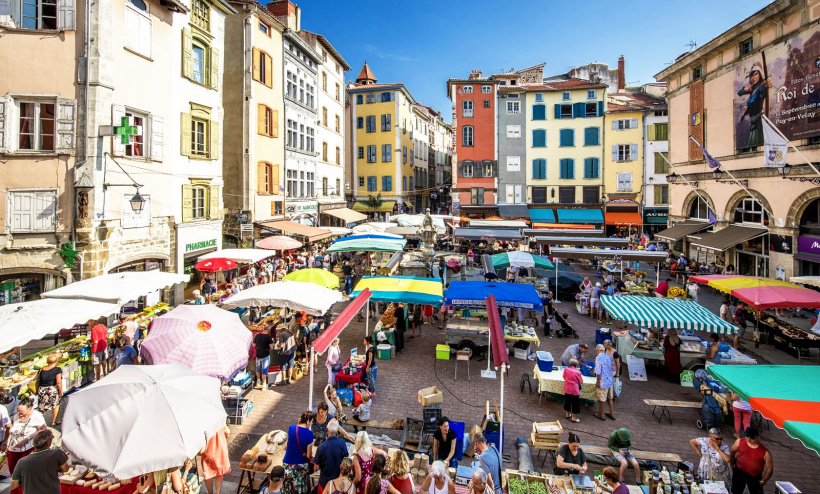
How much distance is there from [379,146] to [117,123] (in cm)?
3550

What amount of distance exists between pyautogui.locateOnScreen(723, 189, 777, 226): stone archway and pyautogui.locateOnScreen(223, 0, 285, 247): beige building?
80.5ft

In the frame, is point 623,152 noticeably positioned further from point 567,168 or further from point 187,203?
point 187,203

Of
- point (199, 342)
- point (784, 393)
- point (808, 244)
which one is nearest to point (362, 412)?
point (199, 342)

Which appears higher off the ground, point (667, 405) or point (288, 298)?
point (288, 298)

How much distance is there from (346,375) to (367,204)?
133 feet

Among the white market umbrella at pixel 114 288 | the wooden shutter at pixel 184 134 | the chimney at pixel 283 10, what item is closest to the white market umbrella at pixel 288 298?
the white market umbrella at pixel 114 288

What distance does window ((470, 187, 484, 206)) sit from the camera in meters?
43.9

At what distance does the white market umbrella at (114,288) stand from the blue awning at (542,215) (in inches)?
1362

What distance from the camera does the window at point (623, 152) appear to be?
4100 centimetres

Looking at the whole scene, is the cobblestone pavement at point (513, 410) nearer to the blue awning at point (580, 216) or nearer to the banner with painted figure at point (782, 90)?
→ the banner with painted figure at point (782, 90)

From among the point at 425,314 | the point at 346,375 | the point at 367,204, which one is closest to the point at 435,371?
the point at 346,375

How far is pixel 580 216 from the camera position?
1640 inches

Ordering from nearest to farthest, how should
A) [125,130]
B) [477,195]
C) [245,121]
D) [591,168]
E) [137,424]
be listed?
[137,424] → [125,130] → [245,121] → [591,168] → [477,195]

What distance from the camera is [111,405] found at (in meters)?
5.70
